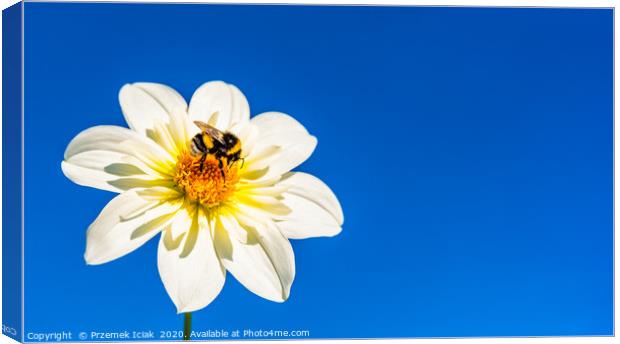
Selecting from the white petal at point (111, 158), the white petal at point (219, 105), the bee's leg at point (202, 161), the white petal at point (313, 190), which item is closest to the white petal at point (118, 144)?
the white petal at point (111, 158)

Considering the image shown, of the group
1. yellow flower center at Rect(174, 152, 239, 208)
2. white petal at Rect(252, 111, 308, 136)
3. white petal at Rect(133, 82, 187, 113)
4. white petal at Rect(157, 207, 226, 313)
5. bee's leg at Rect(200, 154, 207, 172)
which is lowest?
white petal at Rect(157, 207, 226, 313)

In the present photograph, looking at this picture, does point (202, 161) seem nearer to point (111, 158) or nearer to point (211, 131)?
point (211, 131)

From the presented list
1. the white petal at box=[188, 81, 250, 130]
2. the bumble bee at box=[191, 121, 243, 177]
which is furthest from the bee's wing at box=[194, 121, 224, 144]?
the white petal at box=[188, 81, 250, 130]

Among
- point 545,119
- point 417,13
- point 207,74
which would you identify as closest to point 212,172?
point 207,74

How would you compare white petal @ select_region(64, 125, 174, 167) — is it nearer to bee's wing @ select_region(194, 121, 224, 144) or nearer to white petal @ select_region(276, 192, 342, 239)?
bee's wing @ select_region(194, 121, 224, 144)

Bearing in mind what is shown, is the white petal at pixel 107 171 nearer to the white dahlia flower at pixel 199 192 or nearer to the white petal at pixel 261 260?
the white dahlia flower at pixel 199 192

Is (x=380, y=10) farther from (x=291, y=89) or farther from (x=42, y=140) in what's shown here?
(x=42, y=140)
